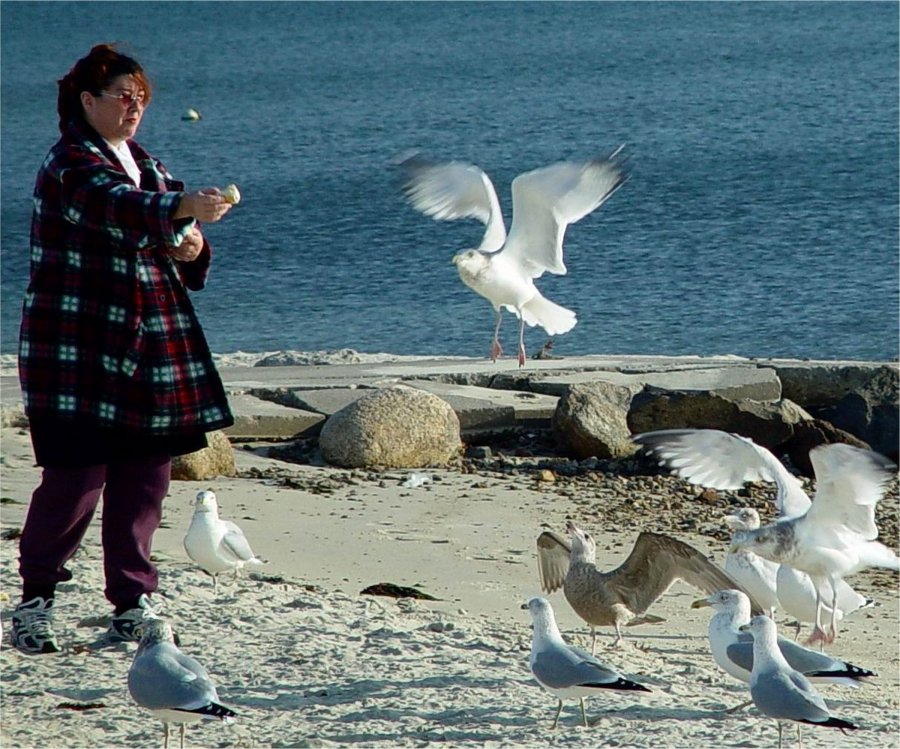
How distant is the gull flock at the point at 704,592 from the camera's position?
4250mm

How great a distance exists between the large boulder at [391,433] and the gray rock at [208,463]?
724mm

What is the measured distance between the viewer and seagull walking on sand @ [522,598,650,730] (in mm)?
4473

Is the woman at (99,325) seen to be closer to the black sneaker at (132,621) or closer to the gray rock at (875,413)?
the black sneaker at (132,621)

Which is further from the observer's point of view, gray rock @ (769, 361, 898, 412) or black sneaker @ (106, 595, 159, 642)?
gray rock @ (769, 361, 898, 412)

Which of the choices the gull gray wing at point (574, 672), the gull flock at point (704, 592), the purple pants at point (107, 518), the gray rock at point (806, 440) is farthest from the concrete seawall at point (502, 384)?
the gull gray wing at point (574, 672)

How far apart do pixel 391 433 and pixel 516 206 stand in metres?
2.97

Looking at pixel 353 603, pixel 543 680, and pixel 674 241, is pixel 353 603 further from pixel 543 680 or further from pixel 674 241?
pixel 674 241

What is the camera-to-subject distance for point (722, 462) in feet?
21.9

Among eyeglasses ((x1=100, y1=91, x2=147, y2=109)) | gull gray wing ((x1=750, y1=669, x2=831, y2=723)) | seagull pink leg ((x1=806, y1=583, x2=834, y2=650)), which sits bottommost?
seagull pink leg ((x1=806, y1=583, x2=834, y2=650))

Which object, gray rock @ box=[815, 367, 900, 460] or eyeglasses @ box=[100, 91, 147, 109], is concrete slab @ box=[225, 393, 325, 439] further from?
eyeglasses @ box=[100, 91, 147, 109]

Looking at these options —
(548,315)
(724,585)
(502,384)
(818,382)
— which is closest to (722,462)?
(724,585)

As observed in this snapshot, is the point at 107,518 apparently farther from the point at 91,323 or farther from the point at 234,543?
the point at 234,543

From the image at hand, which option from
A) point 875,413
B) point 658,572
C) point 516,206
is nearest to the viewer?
point 658,572

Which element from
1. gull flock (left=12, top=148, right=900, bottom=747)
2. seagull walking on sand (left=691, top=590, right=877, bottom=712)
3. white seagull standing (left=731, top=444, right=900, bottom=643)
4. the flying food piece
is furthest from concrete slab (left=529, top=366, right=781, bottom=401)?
the flying food piece
